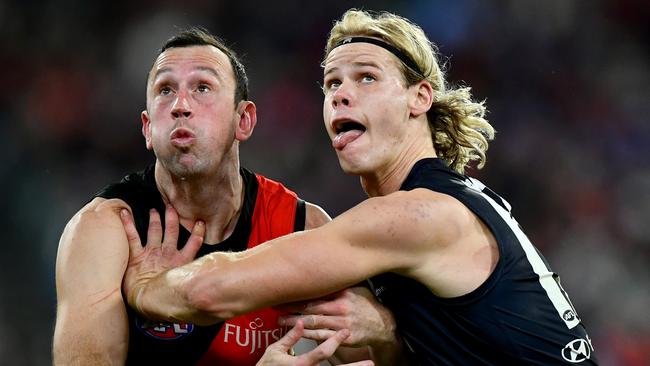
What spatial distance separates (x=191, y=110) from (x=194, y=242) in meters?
0.66

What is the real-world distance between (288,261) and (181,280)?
501 mm

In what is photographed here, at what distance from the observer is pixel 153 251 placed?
395cm

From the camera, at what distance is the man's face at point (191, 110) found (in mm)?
4098

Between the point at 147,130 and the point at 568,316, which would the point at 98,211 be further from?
the point at 568,316

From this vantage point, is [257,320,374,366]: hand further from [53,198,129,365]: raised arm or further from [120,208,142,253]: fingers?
[120,208,142,253]: fingers

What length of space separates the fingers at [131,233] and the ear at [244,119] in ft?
2.52

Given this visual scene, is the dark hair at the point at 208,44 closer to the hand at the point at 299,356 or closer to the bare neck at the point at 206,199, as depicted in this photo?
the bare neck at the point at 206,199

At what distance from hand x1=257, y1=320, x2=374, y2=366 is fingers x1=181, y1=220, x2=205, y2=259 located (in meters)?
0.72

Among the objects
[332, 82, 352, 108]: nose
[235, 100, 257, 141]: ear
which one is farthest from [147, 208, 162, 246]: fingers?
[332, 82, 352, 108]: nose

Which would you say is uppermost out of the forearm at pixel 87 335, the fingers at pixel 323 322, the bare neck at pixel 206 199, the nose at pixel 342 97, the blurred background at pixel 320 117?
the blurred background at pixel 320 117

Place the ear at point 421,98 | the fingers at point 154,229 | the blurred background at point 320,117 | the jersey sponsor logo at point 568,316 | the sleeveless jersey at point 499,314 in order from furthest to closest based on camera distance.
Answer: the blurred background at point 320,117, the ear at point 421,98, the fingers at point 154,229, the jersey sponsor logo at point 568,316, the sleeveless jersey at point 499,314

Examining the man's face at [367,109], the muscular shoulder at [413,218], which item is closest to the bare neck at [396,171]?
the man's face at [367,109]

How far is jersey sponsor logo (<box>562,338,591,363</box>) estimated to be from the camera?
3461mm

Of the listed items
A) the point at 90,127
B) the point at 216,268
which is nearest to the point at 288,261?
the point at 216,268
